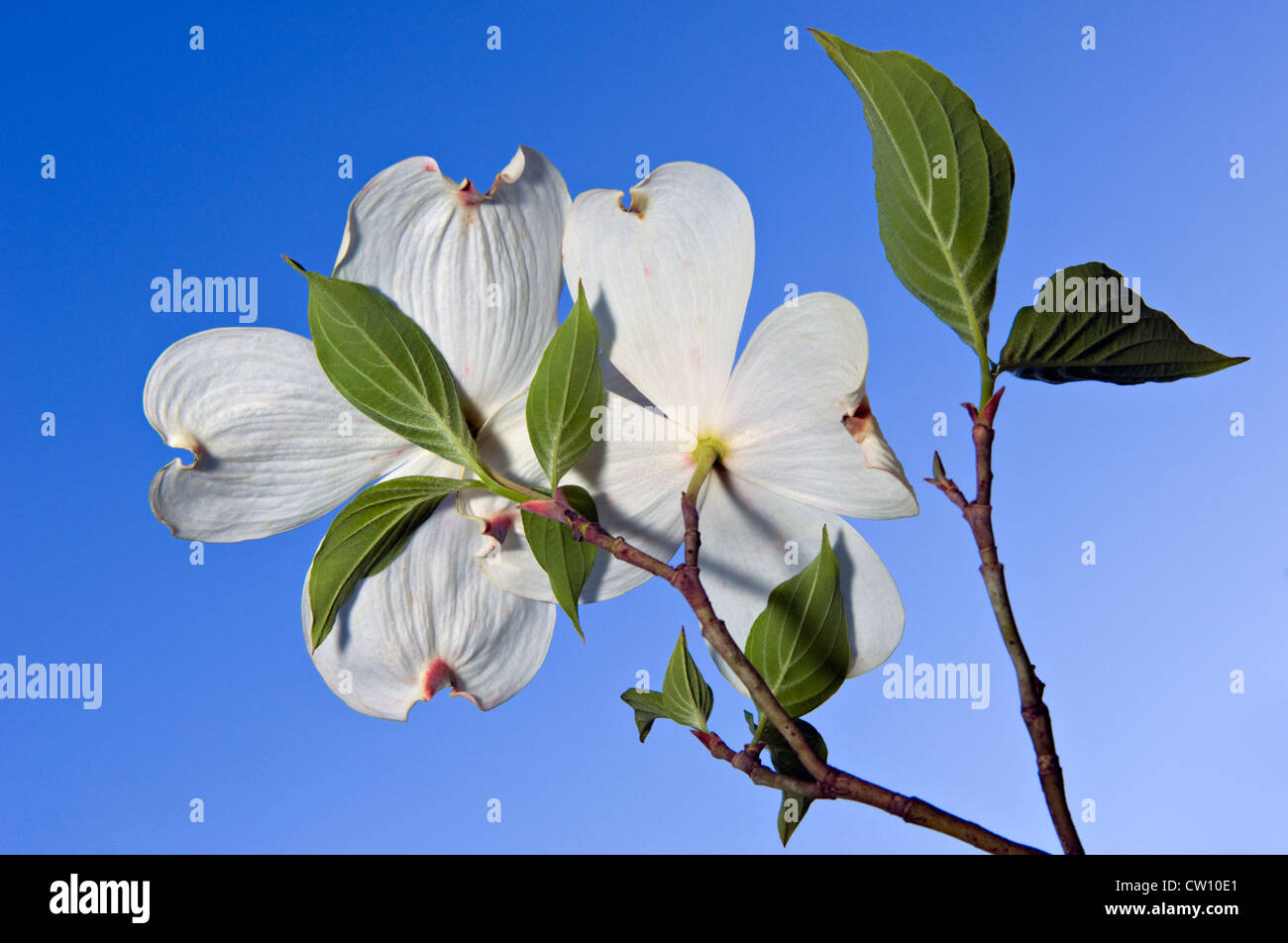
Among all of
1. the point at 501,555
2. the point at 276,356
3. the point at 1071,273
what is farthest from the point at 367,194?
the point at 1071,273

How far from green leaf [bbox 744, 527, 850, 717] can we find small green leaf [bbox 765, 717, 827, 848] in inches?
0.8

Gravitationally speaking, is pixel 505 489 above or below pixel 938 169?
below

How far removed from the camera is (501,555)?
55 centimetres

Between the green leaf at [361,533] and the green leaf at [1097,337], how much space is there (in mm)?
276

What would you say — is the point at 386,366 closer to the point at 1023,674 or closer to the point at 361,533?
the point at 361,533

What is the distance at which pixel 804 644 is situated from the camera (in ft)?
1.60

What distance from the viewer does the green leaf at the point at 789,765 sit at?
Result: 498mm

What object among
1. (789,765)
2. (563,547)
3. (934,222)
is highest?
(934,222)

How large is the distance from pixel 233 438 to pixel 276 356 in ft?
0.16

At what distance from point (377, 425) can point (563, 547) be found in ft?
0.40

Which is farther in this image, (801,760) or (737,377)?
(737,377)

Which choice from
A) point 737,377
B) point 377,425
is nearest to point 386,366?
point 377,425

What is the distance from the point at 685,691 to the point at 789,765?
0.24 ft

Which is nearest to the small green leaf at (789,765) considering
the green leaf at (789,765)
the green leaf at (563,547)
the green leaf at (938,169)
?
the green leaf at (789,765)
